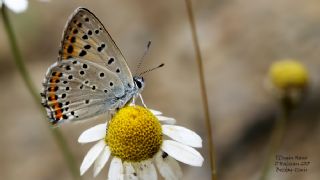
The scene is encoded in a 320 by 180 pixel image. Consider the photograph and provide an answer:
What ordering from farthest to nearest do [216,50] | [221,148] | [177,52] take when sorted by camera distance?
[177,52]
[216,50]
[221,148]

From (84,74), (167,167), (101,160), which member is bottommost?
(167,167)

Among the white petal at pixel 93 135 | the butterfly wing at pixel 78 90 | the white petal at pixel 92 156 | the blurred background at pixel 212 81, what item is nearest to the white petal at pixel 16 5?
the butterfly wing at pixel 78 90

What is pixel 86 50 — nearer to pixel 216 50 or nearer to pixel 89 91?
pixel 89 91

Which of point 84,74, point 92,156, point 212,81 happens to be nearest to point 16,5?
point 84,74

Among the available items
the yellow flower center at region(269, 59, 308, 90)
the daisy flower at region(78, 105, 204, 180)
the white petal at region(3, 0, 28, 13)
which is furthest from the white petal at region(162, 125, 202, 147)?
the yellow flower center at region(269, 59, 308, 90)

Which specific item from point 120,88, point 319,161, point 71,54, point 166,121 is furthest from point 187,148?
point 319,161

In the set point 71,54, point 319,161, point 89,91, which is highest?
point 71,54

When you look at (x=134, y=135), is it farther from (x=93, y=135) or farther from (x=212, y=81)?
(x=212, y=81)
